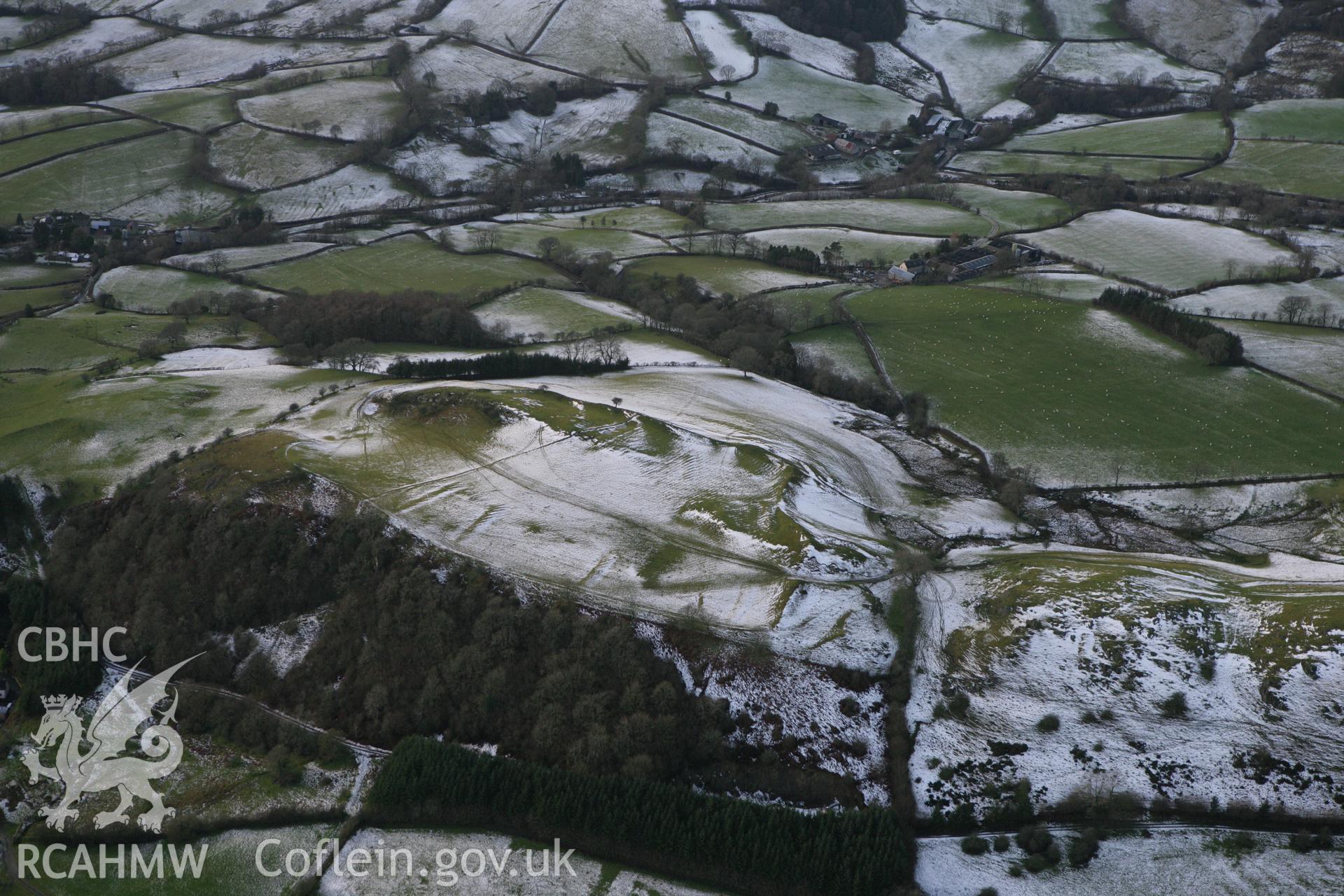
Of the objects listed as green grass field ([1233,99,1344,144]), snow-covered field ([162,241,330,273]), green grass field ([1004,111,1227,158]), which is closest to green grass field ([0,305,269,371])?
snow-covered field ([162,241,330,273])

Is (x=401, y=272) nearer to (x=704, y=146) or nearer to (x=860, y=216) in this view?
(x=860, y=216)

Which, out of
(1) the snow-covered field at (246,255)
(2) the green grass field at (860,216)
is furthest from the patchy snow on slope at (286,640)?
(2) the green grass field at (860,216)

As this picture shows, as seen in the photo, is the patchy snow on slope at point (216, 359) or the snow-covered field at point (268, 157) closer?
the patchy snow on slope at point (216, 359)

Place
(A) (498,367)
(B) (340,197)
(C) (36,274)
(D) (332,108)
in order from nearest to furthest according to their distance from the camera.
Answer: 1. (A) (498,367)
2. (C) (36,274)
3. (B) (340,197)
4. (D) (332,108)

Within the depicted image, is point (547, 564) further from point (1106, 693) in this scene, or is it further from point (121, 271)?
point (121, 271)

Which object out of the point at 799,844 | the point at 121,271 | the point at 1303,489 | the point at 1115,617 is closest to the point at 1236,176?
the point at 1303,489

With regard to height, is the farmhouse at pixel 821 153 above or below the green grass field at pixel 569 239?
above

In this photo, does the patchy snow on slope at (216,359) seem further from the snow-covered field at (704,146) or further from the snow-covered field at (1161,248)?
the snow-covered field at (1161,248)

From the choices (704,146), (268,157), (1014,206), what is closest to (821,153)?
(704,146)
